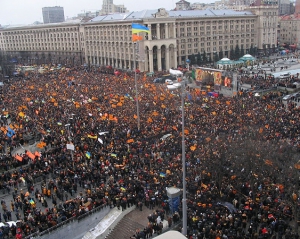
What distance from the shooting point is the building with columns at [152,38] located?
228 feet

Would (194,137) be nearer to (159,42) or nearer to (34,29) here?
(159,42)

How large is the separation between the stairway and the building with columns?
1773 inches

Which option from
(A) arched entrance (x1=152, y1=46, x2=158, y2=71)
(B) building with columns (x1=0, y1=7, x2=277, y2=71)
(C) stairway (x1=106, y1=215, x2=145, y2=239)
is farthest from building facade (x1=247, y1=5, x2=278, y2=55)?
(C) stairway (x1=106, y1=215, x2=145, y2=239)

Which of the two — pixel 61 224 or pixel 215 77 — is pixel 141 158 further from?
pixel 215 77

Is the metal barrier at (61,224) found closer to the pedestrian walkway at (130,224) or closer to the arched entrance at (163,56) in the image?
the pedestrian walkway at (130,224)

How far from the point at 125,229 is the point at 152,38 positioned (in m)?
54.6

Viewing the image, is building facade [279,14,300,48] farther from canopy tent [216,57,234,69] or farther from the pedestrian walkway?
the pedestrian walkway

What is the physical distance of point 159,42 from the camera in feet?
225

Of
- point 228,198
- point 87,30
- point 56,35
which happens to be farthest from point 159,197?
point 56,35

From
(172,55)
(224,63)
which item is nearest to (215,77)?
(224,63)

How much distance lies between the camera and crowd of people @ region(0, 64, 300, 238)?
17203mm

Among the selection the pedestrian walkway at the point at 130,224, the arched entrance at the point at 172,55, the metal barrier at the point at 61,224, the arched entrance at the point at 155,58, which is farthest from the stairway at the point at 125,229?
the arched entrance at the point at 172,55

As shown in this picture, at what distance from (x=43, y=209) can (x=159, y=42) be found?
53.3 meters

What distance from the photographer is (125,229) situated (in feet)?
60.1
